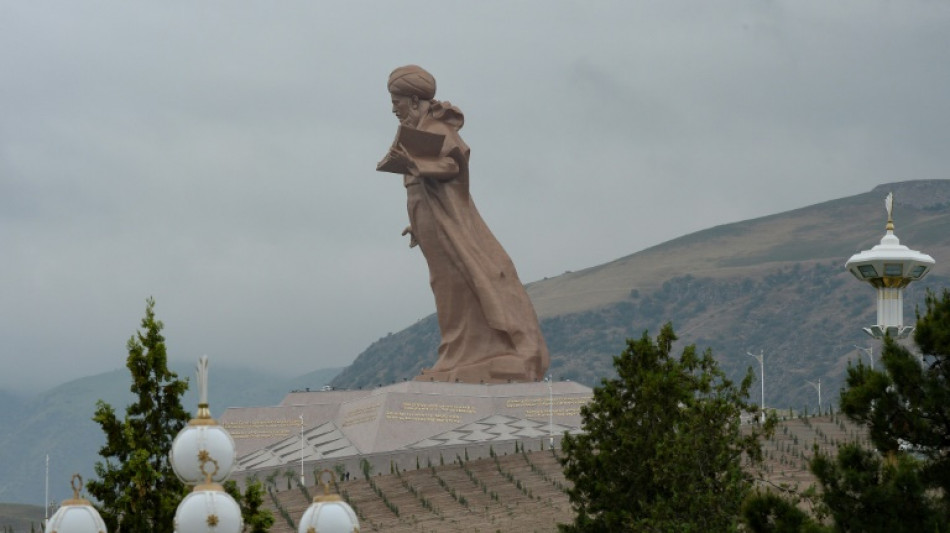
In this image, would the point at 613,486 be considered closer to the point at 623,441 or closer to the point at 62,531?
the point at 623,441

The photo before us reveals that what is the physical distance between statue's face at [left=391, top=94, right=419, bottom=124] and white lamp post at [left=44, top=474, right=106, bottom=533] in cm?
3033

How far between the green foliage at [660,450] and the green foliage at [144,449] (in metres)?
6.90

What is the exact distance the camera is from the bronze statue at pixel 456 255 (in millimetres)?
40281

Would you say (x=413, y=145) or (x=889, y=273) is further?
(x=413, y=145)

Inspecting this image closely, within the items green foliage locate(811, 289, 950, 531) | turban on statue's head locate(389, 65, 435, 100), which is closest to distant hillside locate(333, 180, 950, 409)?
turban on statue's head locate(389, 65, 435, 100)

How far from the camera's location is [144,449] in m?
14.2

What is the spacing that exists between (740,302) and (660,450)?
11072 cm

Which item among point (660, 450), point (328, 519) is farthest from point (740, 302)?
point (328, 519)

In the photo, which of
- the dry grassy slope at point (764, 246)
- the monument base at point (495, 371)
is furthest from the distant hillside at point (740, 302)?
the monument base at point (495, 371)

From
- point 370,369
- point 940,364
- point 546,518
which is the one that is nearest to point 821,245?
point 370,369

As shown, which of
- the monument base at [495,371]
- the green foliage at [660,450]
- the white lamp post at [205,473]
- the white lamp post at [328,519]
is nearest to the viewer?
the white lamp post at [205,473]

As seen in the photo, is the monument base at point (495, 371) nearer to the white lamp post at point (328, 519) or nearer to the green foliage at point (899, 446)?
the green foliage at point (899, 446)

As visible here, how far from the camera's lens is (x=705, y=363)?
22.4 meters

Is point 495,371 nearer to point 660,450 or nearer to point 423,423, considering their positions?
point 423,423
